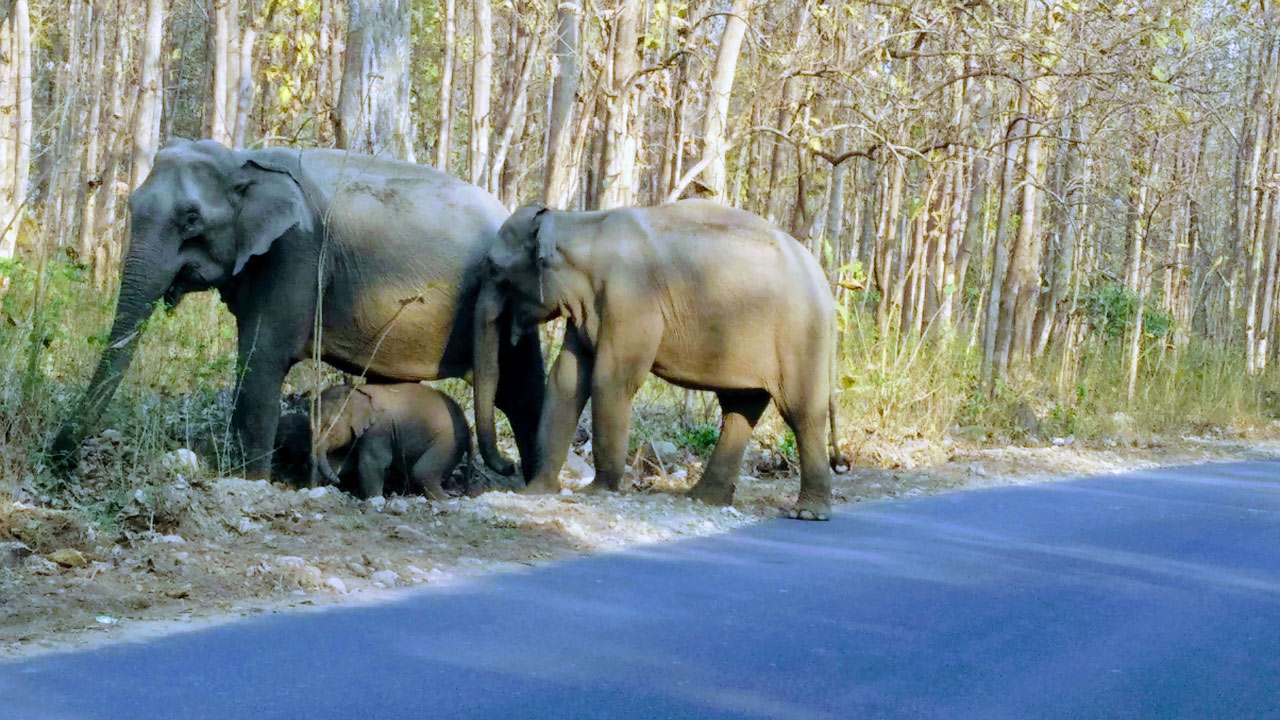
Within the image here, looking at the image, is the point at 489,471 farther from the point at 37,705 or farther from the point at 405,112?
the point at 37,705

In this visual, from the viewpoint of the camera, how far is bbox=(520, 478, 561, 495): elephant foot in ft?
33.3

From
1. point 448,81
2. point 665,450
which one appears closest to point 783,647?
point 665,450

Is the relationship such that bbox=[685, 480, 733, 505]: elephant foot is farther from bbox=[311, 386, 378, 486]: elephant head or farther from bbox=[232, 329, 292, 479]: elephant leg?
bbox=[232, 329, 292, 479]: elephant leg

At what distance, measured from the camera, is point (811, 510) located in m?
10.4

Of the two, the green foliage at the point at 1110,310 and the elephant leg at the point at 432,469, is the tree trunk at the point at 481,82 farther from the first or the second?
the green foliage at the point at 1110,310

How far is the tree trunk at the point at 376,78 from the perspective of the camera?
12.2 meters

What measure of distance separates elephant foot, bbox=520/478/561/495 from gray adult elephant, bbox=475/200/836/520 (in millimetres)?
14

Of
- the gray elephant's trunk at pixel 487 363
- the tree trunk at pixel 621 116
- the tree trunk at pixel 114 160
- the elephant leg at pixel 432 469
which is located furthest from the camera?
the tree trunk at pixel 114 160

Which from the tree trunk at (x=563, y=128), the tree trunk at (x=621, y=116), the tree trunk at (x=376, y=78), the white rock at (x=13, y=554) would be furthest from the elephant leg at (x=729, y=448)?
the white rock at (x=13, y=554)

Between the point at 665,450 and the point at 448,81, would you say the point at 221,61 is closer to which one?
the point at 448,81

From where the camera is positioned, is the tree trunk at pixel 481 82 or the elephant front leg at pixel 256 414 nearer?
the elephant front leg at pixel 256 414

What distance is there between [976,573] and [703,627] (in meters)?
2.28

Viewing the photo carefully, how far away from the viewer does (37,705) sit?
192 inches

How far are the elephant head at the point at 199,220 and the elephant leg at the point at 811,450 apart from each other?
3229mm
